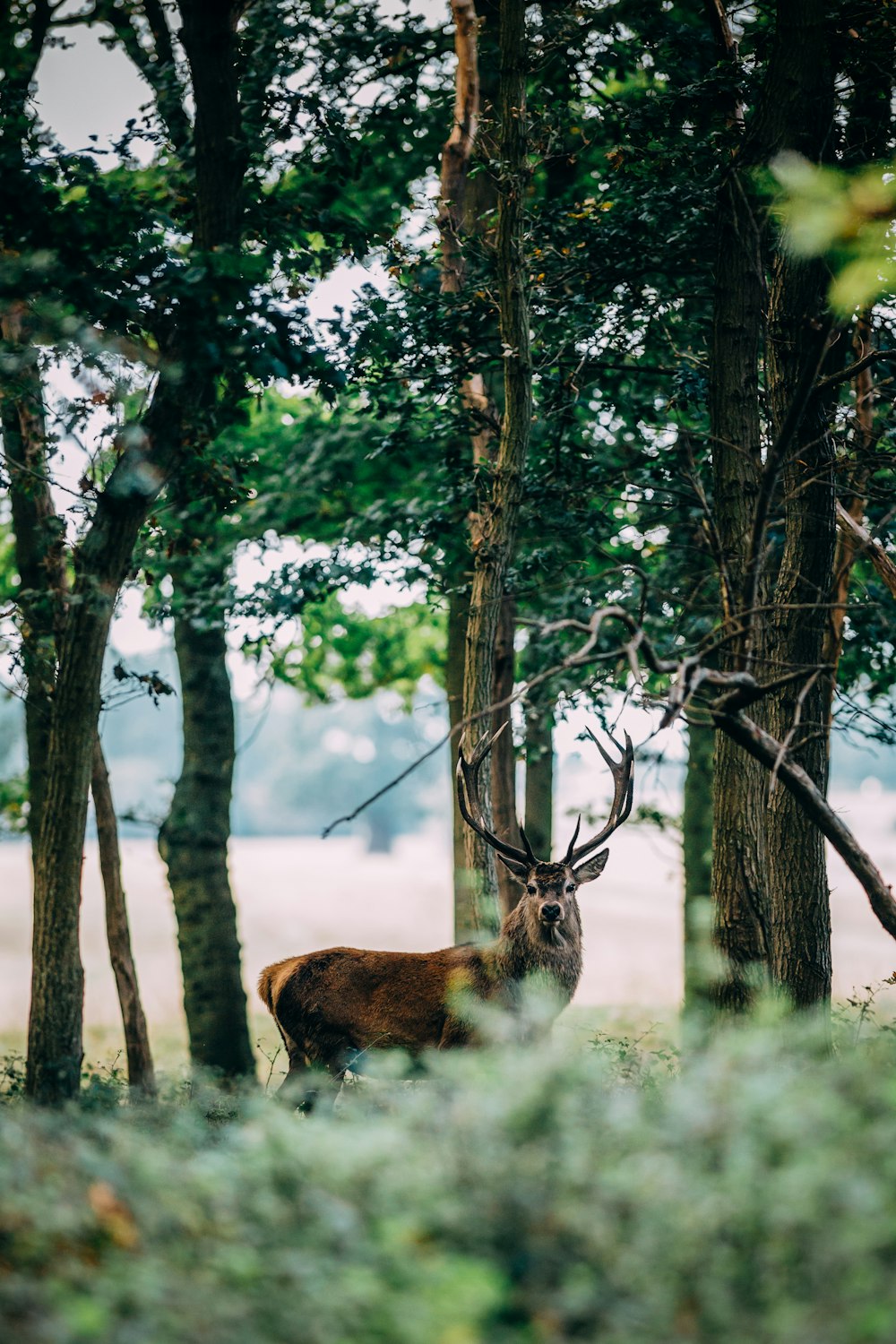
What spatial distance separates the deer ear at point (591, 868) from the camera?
23.1ft

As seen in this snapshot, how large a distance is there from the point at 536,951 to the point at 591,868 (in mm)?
621

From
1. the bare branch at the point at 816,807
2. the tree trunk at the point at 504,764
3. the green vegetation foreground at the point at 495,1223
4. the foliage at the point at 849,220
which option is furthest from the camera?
the tree trunk at the point at 504,764

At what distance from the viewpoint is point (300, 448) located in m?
12.0

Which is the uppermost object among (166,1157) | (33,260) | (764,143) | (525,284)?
(764,143)

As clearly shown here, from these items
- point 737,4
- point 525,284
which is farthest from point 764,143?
point 737,4

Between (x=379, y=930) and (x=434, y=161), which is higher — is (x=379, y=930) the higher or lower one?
the lower one

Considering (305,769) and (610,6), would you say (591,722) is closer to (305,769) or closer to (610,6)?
(610,6)

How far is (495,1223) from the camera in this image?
3.07 meters

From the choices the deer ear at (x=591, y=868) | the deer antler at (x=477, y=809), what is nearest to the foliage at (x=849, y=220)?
the deer antler at (x=477, y=809)

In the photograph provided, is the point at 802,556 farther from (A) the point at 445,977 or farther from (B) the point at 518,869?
(A) the point at 445,977

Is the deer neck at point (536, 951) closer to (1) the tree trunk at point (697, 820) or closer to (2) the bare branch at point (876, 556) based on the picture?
(2) the bare branch at point (876, 556)

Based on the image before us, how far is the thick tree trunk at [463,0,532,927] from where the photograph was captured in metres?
7.29

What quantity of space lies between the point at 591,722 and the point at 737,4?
6112 millimetres

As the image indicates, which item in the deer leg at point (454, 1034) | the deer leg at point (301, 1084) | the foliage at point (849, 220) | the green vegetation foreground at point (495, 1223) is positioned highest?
the foliage at point (849, 220)
